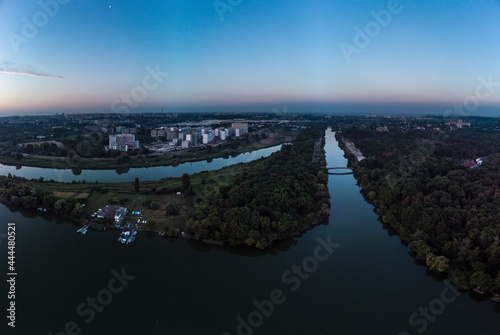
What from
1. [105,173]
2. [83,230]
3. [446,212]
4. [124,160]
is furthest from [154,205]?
[124,160]

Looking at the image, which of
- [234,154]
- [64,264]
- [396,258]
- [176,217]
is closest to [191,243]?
[176,217]

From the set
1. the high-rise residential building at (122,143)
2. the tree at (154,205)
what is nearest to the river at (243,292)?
the tree at (154,205)

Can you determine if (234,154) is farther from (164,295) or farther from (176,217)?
(164,295)

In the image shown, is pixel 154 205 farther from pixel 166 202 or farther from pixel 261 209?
pixel 261 209

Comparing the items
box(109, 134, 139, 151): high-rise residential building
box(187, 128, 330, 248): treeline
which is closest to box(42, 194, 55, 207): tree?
box(187, 128, 330, 248): treeline

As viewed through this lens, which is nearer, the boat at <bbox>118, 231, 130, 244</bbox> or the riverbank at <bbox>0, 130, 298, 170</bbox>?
the boat at <bbox>118, 231, 130, 244</bbox>

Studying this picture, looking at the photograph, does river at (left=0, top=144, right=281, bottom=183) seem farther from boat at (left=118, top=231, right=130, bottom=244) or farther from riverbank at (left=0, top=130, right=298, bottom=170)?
boat at (left=118, top=231, right=130, bottom=244)
